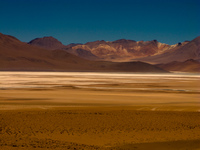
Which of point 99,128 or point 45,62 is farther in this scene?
point 45,62

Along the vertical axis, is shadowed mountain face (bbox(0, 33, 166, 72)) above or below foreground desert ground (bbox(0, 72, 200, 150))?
above

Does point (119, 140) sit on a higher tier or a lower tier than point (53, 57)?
lower

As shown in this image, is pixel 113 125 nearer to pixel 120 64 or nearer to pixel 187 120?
pixel 187 120

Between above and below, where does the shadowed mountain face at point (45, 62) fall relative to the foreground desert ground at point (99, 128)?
above

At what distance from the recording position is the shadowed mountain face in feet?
484

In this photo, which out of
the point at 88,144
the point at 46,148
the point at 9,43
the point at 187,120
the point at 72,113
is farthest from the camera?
the point at 9,43

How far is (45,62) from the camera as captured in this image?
15925cm

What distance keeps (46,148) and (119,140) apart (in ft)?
7.58

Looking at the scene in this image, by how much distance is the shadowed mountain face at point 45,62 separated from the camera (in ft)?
484

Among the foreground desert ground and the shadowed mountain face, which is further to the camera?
the shadowed mountain face

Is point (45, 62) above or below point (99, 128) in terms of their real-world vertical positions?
above

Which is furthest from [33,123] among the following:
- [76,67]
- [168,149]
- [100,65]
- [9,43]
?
[9,43]

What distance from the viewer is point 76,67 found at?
516ft

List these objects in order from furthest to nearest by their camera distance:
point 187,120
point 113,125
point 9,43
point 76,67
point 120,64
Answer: point 9,43 < point 120,64 < point 76,67 < point 187,120 < point 113,125
